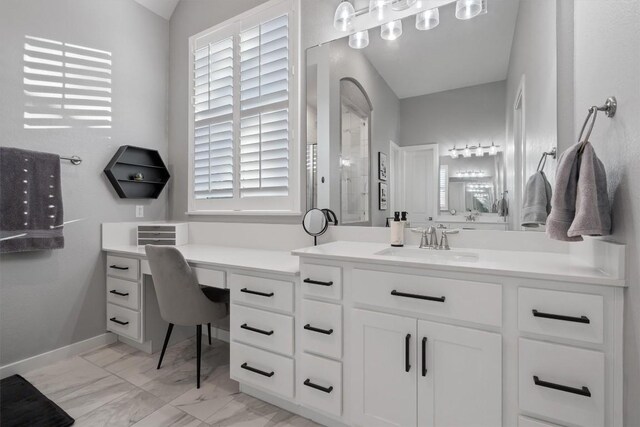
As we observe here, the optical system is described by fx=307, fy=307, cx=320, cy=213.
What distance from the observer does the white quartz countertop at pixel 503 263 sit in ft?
3.37

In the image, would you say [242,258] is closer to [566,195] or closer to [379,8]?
[566,195]

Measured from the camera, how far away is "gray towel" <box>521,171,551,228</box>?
55.0 inches

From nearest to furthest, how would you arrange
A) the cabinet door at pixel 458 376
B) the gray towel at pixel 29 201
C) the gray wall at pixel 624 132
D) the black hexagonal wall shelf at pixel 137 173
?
the gray wall at pixel 624 132 < the cabinet door at pixel 458 376 < the gray towel at pixel 29 201 < the black hexagonal wall shelf at pixel 137 173

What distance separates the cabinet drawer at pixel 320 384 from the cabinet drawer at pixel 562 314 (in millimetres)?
836

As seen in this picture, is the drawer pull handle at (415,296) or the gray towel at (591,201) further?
the drawer pull handle at (415,296)

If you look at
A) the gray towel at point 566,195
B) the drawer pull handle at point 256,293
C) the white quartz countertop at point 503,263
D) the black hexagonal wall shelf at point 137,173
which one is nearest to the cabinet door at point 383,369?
the white quartz countertop at point 503,263

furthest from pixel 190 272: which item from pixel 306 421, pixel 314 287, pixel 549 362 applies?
pixel 549 362

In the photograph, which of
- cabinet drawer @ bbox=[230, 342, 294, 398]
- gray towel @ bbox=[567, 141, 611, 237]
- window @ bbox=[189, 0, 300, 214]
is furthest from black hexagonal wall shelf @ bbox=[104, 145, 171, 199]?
gray towel @ bbox=[567, 141, 611, 237]

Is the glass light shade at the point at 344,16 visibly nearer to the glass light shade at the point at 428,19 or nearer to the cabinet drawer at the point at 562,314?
the glass light shade at the point at 428,19

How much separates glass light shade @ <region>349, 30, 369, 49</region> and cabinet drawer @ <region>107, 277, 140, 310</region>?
7.61 feet

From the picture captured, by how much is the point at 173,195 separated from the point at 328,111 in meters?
1.86

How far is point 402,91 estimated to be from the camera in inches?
73.9

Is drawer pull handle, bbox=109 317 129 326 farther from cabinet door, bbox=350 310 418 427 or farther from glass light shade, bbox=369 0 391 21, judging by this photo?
glass light shade, bbox=369 0 391 21

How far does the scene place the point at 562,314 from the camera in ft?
3.41
